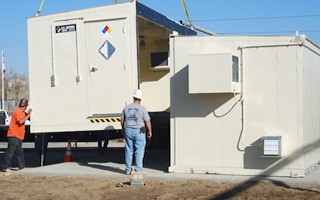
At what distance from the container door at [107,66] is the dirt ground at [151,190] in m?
1.91

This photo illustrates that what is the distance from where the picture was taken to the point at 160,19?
11.8m

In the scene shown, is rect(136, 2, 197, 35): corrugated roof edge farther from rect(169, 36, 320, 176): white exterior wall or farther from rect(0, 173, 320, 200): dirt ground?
rect(0, 173, 320, 200): dirt ground

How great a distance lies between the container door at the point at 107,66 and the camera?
10.6 metres

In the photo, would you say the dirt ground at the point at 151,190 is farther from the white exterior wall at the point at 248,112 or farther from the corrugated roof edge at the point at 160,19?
the corrugated roof edge at the point at 160,19

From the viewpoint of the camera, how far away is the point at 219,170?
9641 millimetres

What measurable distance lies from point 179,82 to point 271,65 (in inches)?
76.2

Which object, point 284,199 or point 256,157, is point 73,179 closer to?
point 256,157

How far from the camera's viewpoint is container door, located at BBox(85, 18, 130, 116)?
34.7 ft

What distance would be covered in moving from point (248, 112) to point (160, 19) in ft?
12.2

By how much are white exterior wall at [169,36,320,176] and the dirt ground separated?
85 centimetres

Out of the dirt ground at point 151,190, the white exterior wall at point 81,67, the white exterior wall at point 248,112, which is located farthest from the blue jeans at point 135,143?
the white exterior wall at point 81,67

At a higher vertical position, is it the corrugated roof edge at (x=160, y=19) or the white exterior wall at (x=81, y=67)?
the corrugated roof edge at (x=160, y=19)

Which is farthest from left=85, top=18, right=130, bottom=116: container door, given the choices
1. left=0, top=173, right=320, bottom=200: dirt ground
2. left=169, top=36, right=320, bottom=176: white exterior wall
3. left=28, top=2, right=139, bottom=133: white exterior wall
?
left=0, top=173, right=320, bottom=200: dirt ground

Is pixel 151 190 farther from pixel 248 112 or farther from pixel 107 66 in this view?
pixel 107 66
